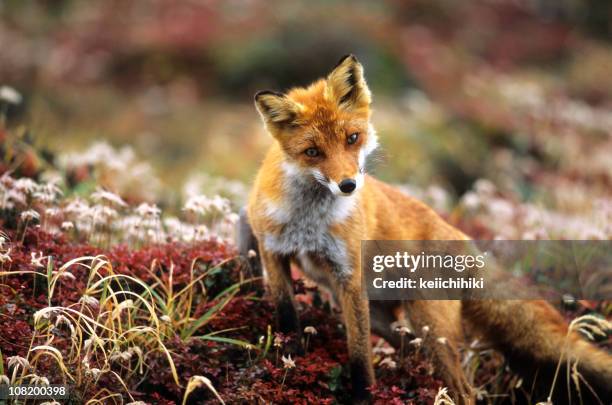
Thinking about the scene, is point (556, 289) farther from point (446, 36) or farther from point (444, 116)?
point (446, 36)

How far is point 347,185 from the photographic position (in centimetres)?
400

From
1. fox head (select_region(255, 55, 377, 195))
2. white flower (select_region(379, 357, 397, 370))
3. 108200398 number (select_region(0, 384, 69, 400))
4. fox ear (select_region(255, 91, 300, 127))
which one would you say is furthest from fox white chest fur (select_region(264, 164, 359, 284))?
108200398 number (select_region(0, 384, 69, 400))

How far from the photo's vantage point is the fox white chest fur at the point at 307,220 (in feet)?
14.8

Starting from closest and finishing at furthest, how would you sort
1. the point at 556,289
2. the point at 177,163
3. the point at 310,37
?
the point at 556,289 → the point at 177,163 → the point at 310,37

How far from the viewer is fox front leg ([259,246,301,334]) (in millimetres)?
4543

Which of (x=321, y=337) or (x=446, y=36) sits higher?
(x=446, y=36)

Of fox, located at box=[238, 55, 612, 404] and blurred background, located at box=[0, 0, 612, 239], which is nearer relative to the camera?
fox, located at box=[238, 55, 612, 404]

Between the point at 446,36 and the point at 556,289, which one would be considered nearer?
the point at 556,289

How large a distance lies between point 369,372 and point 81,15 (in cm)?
1932

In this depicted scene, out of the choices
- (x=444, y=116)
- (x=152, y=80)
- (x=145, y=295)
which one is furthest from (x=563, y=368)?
(x=152, y=80)

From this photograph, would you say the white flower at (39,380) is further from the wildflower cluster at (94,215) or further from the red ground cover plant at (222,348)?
the wildflower cluster at (94,215)

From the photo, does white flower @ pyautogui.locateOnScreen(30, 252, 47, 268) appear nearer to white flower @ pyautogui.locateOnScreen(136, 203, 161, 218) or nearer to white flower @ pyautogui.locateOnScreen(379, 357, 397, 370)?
white flower @ pyautogui.locateOnScreen(136, 203, 161, 218)

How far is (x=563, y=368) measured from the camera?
191 inches

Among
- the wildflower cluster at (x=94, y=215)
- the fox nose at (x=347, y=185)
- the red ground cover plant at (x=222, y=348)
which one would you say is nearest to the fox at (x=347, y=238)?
the fox nose at (x=347, y=185)
